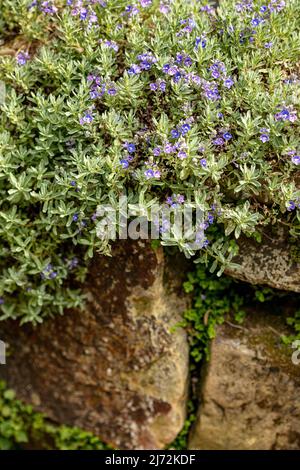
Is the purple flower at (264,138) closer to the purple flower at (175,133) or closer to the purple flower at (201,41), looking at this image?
the purple flower at (175,133)

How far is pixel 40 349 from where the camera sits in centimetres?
329

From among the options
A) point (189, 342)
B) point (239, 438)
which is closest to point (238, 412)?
point (239, 438)

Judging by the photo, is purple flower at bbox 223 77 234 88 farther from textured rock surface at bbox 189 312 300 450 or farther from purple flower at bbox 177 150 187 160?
textured rock surface at bbox 189 312 300 450

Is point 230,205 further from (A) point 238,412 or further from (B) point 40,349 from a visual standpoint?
(B) point 40,349

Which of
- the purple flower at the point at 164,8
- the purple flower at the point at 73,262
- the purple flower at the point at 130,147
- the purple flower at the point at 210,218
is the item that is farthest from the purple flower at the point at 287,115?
the purple flower at the point at 73,262

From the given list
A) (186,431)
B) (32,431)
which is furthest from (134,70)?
(32,431)

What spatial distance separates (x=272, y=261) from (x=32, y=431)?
5.96 ft

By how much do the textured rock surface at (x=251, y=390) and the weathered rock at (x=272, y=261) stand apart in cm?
39

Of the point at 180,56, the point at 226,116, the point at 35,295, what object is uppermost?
the point at 180,56

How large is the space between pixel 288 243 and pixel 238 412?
1.02 m

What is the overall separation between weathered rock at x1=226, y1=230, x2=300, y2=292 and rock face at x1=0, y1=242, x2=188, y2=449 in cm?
43

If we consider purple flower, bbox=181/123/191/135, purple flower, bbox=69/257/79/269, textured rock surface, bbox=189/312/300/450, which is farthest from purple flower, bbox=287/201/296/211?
purple flower, bbox=69/257/79/269

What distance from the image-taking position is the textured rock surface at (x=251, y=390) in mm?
3004

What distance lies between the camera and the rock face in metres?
2.95
